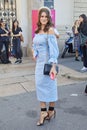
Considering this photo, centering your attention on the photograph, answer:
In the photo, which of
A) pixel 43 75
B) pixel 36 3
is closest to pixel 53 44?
pixel 43 75

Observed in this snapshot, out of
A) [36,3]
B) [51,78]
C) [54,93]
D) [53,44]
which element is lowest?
[54,93]

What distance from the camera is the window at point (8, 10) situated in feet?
37.8

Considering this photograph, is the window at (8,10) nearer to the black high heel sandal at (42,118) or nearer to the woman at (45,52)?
the woman at (45,52)

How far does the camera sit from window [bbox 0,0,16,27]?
11516 mm

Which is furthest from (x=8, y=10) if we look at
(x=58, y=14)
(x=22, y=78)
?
(x=22, y=78)

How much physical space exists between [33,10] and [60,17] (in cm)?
143

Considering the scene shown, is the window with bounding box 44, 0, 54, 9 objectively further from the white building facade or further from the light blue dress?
the light blue dress

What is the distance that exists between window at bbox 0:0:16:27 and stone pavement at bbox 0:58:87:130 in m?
3.17

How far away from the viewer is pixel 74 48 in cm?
1102

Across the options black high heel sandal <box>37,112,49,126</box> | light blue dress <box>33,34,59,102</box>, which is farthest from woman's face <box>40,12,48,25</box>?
black high heel sandal <box>37,112,49,126</box>

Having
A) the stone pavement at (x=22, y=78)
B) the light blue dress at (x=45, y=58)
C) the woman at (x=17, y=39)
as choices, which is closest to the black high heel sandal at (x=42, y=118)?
the light blue dress at (x=45, y=58)

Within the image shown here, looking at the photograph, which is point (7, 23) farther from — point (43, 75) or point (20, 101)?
point (43, 75)

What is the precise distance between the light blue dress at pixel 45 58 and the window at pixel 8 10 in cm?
722

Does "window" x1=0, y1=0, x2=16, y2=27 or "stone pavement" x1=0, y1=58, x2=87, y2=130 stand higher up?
"window" x1=0, y1=0, x2=16, y2=27
